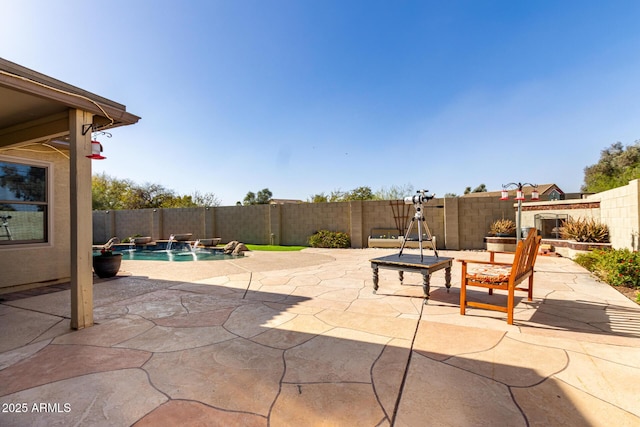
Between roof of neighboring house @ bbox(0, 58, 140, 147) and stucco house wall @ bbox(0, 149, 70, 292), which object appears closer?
roof of neighboring house @ bbox(0, 58, 140, 147)

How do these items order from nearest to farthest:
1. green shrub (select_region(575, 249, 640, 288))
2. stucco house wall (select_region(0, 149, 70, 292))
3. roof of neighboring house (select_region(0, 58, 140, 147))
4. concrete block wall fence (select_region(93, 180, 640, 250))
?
roof of neighboring house (select_region(0, 58, 140, 147)) → green shrub (select_region(575, 249, 640, 288)) → stucco house wall (select_region(0, 149, 70, 292)) → concrete block wall fence (select_region(93, 180, 640, 250))

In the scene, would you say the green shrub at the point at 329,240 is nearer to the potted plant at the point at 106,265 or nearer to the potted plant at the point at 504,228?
the potted plant at the point at 504,228

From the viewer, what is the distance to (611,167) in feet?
90.3

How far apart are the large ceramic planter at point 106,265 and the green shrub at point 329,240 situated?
8.33m

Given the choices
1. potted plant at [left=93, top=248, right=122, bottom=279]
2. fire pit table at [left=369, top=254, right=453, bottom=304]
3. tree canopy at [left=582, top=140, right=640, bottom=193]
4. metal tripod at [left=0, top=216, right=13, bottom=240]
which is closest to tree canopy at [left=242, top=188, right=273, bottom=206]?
tree canopy at [left=582, top=140, right=640, bottom=193]

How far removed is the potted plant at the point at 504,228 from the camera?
10.5 meters

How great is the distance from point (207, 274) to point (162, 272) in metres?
1.43

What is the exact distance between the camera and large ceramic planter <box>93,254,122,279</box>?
6.27 meters

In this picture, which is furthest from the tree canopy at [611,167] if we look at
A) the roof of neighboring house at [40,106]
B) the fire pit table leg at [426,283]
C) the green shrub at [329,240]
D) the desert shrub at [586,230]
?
the roof of neighboring house at [40,106]

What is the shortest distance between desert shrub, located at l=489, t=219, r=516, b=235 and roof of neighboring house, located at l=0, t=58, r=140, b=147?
11.7 meters

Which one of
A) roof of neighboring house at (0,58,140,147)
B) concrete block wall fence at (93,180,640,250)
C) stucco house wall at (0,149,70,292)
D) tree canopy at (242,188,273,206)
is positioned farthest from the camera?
tree canopy at (242,188,273,206)

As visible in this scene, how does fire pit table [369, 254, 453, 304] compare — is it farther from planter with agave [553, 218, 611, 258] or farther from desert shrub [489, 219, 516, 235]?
desert shrub [489, 219, 516, 235]

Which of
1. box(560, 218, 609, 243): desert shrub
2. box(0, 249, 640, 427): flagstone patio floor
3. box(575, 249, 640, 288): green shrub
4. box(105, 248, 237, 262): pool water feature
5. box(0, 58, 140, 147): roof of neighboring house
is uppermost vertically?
box(0, 58, 140, 147): roof of neighboring house

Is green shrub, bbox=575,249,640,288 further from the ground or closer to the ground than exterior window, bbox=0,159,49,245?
closer to the ground
